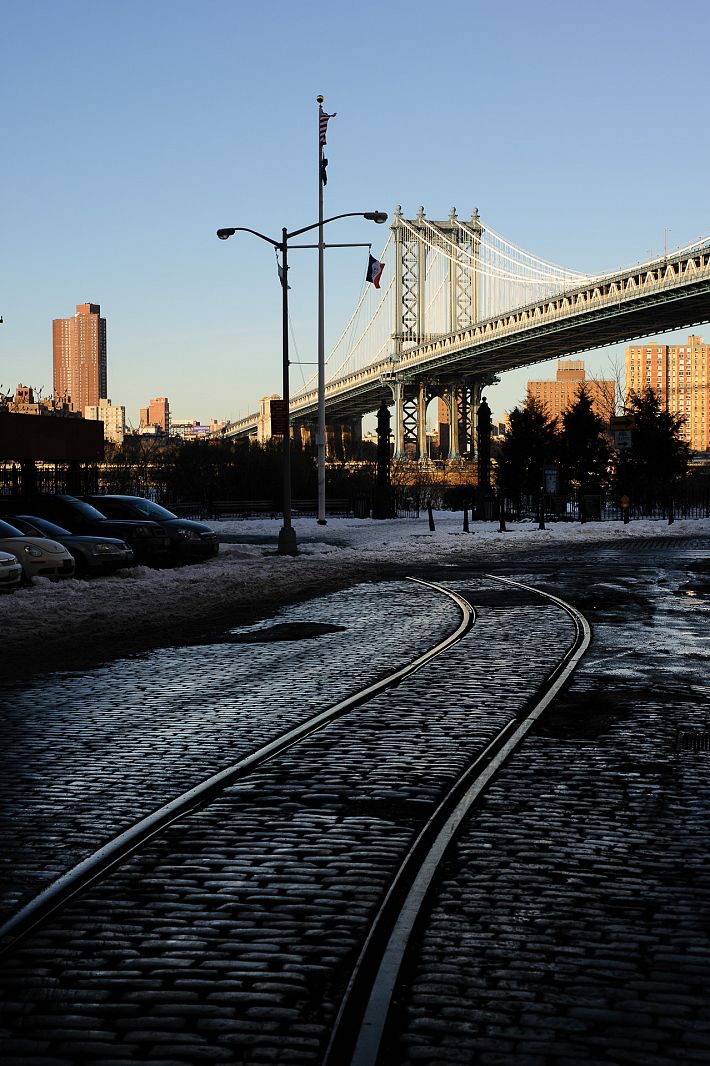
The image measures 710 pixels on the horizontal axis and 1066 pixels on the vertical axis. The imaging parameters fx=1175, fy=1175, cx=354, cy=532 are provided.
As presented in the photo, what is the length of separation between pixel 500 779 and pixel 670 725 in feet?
6.58

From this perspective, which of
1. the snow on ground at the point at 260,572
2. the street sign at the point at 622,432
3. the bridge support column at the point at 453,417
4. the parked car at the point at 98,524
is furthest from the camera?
the bridge support column at the point at 453,417

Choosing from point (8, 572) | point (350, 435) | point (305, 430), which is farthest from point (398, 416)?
point (8, 572)

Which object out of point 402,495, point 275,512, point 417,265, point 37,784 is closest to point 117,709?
point 37,784

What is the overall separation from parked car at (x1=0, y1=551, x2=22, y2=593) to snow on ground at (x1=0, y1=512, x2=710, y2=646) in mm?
273

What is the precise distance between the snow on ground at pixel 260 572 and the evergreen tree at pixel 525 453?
21.6m

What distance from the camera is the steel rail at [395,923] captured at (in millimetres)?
3428

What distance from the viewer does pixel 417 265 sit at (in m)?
112

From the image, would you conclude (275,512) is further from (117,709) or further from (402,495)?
(117,709)

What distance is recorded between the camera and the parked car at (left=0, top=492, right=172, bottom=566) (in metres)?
24.1

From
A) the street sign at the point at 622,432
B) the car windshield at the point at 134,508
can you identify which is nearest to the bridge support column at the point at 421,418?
the street sign at the point at 622,432

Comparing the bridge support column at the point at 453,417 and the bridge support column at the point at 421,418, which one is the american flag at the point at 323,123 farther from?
the bridge support column at the point at 453,417

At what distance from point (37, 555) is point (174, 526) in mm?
5234

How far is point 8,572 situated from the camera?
59.9ft

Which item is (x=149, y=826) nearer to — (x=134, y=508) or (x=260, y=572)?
(x=260, y=572)
